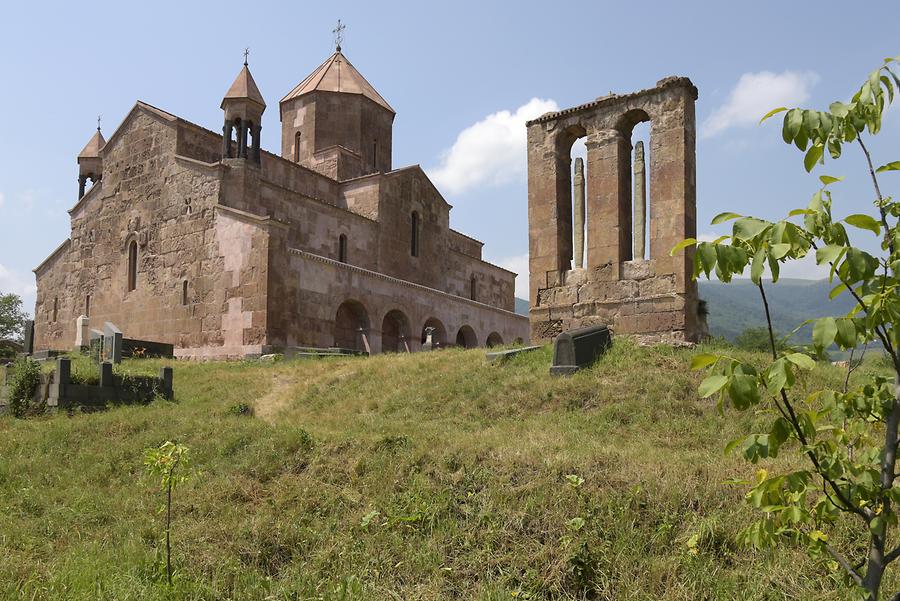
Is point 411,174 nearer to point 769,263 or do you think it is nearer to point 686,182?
point 686,182

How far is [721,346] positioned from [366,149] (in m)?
19.6

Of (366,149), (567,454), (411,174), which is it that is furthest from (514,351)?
(366,149)

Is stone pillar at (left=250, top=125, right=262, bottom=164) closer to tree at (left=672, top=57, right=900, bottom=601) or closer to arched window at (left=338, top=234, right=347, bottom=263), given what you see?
arched window at (left=338, top=234, right=347, bottom=263)

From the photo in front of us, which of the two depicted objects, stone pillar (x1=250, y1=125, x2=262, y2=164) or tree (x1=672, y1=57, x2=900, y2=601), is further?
stone pillar (x1=250, y1=125, x2=262, y2=164)

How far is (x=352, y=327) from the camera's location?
2236cm

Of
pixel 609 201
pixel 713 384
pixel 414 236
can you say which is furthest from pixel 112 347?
pixel 713 384

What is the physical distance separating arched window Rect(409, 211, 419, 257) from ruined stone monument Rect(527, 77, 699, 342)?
42.2ft

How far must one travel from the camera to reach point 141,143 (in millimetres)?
23312

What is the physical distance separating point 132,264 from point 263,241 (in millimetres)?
6783

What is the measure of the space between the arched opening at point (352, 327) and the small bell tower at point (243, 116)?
5.21 metres

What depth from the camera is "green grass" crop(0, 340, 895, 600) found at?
17.4 feet

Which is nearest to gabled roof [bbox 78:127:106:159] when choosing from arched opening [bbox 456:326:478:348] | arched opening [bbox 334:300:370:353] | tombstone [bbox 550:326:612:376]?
arched opening [bbox 334:300:370:353]

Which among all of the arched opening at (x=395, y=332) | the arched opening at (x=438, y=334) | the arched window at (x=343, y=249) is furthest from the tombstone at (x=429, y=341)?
the arched window at (x=343, y=249)

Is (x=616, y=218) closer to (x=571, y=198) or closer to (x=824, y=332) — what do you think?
(x=571, y=198)
